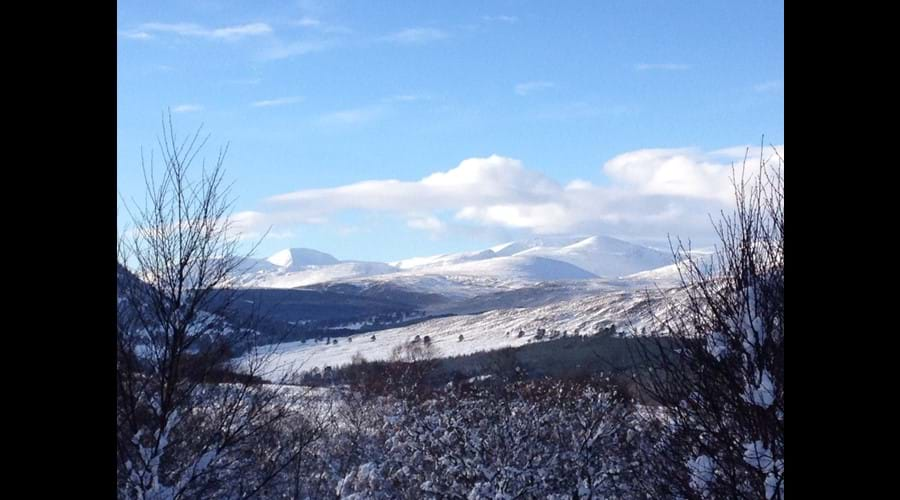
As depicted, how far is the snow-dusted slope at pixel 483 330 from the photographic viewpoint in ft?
220

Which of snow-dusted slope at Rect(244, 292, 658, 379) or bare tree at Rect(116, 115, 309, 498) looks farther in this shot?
snow-dusted slope at Rect(244, 292, 658, 379)

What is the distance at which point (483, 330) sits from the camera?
9356cm

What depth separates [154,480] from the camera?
1003 cm

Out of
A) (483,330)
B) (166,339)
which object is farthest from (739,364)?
(483,330)

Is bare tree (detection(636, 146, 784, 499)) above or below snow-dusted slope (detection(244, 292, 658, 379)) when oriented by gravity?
above

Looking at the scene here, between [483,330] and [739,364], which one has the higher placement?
[739,364]

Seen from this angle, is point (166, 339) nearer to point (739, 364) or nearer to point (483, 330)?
point (739, 364)

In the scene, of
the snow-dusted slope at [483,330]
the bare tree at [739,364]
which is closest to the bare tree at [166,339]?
the bare tree at [739,364]

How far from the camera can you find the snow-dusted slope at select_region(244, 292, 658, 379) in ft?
220

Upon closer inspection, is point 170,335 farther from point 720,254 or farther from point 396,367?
point 396,367

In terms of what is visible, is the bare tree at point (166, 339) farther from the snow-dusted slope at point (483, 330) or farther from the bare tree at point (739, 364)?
the snow-dusted slope at point (483, 330)

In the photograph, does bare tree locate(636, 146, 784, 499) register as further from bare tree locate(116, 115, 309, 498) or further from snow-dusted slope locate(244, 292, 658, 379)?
snow-dusted slope locate(244, 292, 658, 379)

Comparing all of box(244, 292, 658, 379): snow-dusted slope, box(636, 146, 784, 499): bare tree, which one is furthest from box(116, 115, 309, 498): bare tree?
box(244, 292, 658, 379): snow-dusted slope

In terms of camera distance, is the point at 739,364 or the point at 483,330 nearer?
the point at 739,364
